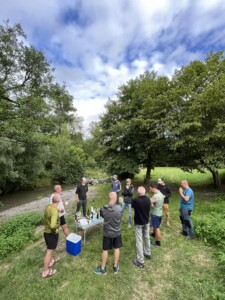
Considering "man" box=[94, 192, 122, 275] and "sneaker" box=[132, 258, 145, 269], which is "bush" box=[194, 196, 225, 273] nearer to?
"sneaker" box=[132, 258, 145, 269]


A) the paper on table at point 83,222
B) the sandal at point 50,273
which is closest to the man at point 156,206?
the paper on table at point 83,222

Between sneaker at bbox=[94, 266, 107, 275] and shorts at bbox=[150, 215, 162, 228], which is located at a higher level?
shorts at bbox=[150, 215, 162, 228]

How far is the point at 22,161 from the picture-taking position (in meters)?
15.6

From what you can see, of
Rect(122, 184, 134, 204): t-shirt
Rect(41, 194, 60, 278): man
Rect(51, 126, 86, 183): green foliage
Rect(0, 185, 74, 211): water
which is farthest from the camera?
Rect(51, 126, 86, 183): green foliage

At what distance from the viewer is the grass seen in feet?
11.1

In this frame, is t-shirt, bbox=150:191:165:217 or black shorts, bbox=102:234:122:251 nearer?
black shorts, bbox=102:234:122:251

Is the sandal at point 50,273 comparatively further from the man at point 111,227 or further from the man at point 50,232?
the man at point 111,227

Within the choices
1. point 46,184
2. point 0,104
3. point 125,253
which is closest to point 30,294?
point 125,253

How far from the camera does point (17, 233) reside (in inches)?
246

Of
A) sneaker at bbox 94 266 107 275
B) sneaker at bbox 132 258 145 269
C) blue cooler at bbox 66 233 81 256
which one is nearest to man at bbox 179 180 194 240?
sneaker at bbox 132 258 145 269

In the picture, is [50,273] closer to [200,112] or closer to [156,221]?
[156,221]

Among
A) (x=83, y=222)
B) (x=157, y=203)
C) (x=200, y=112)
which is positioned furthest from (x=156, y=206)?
(x=200, y=112)

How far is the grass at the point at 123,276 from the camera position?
3391 millimetres

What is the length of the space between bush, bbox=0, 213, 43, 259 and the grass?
310 mm
